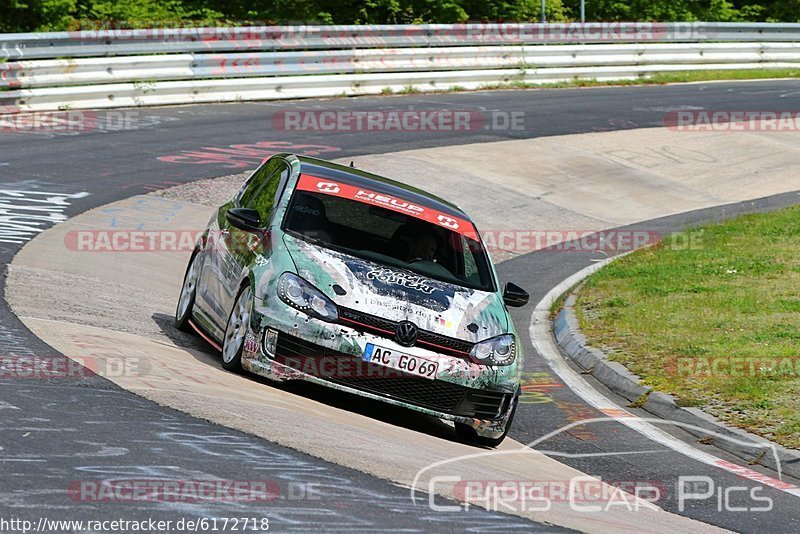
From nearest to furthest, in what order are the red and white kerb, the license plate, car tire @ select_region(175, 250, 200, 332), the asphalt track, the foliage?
1. the asphalt track
2. the license plate
3. the red and white kerb
4. car tire @ select_region(175, 250, 200, 332)
5. the foliage

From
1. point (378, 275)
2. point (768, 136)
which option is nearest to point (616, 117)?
point (768, 136)

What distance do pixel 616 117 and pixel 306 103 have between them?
6.71 meters

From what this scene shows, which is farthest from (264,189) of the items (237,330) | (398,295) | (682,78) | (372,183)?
(682,78)

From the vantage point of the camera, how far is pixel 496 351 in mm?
8766

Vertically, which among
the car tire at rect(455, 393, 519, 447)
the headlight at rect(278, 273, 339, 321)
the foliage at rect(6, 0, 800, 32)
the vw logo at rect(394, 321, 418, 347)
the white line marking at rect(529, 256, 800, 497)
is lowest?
the white line marking at rect(529, 256, 800, 497)

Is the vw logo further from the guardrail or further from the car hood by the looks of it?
the guardrail

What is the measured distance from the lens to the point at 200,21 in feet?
116

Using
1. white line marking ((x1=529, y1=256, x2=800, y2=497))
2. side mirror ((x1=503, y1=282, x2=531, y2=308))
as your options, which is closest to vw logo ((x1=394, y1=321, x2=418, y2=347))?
side mirror ((x1=503, y1=282, x2=531, y2=308))

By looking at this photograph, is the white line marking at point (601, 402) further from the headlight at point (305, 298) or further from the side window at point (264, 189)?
the side window at point (264, 189)

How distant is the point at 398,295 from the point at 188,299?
261cm

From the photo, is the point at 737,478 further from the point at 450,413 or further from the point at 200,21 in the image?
the point at 200,21

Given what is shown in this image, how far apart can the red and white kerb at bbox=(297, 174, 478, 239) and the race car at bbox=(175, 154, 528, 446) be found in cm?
1

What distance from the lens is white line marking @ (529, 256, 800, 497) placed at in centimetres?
879

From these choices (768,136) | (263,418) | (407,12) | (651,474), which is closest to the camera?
(263,418)
